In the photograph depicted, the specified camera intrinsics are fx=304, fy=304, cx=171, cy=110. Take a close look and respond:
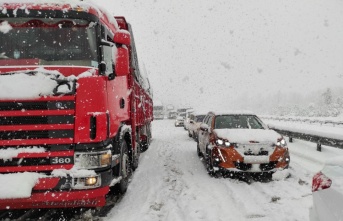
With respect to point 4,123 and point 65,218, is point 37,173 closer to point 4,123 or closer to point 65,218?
point 4,123

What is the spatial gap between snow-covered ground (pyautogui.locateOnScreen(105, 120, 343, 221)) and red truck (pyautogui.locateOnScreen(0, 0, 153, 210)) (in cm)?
112

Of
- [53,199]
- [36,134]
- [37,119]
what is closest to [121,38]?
[37,119]

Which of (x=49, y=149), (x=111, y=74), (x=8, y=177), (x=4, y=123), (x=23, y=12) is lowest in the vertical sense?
(x=8, y=177)

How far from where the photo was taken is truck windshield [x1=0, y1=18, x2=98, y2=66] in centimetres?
448

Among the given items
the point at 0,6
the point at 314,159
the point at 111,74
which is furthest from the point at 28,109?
the point at 314,159

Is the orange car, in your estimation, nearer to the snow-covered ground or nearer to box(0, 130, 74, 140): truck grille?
the snow-covered ground

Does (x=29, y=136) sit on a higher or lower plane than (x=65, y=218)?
higher

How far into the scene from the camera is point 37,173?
406 cm

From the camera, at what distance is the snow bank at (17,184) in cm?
382

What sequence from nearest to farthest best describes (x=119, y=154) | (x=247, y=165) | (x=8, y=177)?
1. (x=8, y=177)
2. (x=119, y=154)
3. (x=247, y=165)

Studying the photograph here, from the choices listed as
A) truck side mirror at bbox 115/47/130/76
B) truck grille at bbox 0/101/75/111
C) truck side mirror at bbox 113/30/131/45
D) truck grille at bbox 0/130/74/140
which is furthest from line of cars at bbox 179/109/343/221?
truck grille at bbox 0/101/75/111

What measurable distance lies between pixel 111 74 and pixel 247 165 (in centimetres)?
385

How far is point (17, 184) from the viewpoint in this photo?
3.89m

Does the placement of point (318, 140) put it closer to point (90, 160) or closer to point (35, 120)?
point (90, 160)
